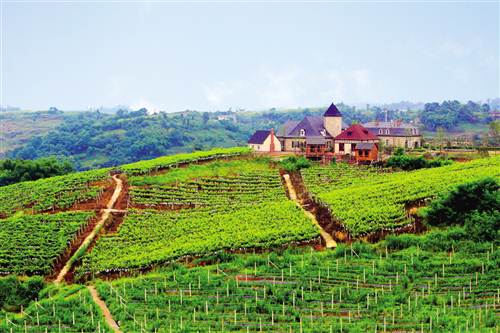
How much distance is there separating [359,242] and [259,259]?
6.30 metres

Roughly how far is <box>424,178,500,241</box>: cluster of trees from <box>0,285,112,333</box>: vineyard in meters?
21.6

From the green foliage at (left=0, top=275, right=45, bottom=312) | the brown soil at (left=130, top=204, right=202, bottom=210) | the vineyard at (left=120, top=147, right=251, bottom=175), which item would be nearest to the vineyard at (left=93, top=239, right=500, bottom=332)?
the green foliage at (left=0, top=275, right=45, bottom=312)

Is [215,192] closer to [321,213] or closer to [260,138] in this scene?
[321,213]

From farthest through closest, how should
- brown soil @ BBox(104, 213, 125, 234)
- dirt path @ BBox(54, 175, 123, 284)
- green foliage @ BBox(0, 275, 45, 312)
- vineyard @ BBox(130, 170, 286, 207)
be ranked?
vineyard @ BBox(130, 170, 286, 207), brown soil @ BBox(104, 213, 125, 234), dirt path @ BBox(54, 175, 123, 284), green foliage @ BBox(0, 275, 45, 312)

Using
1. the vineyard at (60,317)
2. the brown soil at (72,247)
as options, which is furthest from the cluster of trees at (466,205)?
the brown soil at (72,247)

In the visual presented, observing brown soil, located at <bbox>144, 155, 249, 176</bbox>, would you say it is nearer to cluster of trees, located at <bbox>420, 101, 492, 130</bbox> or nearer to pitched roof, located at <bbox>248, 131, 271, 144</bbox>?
pitched roof, located at <bbox>248, 131, 271, 144</bbox>

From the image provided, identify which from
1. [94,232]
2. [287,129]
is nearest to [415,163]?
[287,129]

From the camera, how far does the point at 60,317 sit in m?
29.0

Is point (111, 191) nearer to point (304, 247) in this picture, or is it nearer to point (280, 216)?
point (280, 216)

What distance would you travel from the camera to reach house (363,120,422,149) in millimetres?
75125

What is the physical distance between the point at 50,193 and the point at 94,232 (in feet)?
34.4

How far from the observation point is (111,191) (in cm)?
5162

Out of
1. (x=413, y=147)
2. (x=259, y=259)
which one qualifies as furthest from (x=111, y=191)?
(x=413, y=147)

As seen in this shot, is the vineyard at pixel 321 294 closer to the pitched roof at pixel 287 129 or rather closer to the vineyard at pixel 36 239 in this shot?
the vineyard at pixel 36 239
